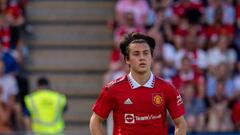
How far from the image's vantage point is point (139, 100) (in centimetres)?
782

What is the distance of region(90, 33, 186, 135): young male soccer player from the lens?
7797mm

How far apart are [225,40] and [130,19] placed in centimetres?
170

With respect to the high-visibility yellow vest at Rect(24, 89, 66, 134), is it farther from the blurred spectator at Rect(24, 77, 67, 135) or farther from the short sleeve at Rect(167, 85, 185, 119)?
the short sleeve at Rect(167, 85, 185, 119)

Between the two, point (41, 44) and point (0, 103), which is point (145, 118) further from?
point (41, 44)

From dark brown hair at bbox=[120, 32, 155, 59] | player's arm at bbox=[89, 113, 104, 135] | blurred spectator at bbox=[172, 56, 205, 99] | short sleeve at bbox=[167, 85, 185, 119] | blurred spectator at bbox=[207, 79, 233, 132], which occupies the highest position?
dark brown hair at bbox=[120, 32, 155, 59]

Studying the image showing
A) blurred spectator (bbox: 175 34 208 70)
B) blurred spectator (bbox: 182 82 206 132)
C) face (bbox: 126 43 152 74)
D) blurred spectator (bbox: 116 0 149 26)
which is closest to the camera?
face (bbox: 126 43 152 74)

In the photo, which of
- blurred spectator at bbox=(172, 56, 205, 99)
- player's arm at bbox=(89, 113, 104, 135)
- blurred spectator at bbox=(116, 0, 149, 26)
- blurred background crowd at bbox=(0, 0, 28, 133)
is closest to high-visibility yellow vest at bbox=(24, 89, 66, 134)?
blurred background crowd at bbox=(0, 0, 28, 133)

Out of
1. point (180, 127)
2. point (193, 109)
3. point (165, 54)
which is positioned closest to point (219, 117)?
point (193, 109)

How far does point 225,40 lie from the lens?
14961 mm

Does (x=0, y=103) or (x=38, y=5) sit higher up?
(x=38, y=5)

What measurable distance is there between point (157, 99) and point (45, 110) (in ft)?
20.6

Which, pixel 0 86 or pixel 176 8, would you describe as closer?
pixel 0 86

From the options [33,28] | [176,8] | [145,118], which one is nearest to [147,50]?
[145,118]

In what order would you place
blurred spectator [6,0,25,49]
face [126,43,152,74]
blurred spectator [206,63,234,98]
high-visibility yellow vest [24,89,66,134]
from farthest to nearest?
blurred spectator [6,0,25,49] → blurred spectator [206,63,234,98] → high-visibility yellow vest [24,89,66,134] → face [126,43,152,74]
